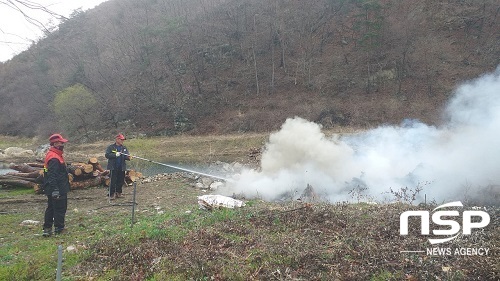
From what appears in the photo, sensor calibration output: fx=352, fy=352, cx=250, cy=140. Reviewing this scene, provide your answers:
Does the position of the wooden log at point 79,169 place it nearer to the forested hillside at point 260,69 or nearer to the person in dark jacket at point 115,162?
the person in dark jacket at point 115,162

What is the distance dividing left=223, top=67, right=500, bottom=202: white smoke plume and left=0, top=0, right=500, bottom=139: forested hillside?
919 inches

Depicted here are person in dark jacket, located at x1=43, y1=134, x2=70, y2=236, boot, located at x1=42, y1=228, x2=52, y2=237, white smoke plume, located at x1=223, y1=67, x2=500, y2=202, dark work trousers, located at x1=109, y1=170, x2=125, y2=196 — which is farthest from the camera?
dark work trousers, located at x1=109, y1=170, x2=125, y2=196

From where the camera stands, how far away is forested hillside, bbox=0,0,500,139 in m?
41.0

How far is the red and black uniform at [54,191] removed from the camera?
309 inches

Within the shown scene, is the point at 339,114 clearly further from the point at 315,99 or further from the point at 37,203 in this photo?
the point at 37,203

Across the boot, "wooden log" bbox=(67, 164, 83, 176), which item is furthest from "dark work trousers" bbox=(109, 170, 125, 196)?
the boot

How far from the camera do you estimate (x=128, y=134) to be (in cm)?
4644

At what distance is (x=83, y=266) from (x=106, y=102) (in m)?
52.2

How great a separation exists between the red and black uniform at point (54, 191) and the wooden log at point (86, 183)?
6.16 meters

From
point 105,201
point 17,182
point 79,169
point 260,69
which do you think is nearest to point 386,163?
point 105,201

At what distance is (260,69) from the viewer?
52094 mm

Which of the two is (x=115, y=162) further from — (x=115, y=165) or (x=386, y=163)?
(x=386, y=163)

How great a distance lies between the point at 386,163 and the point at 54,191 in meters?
10.8

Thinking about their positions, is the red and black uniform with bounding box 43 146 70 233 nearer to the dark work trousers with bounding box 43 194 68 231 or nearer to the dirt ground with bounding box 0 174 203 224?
the dark work trousers with bounding box 43 194 68 231
